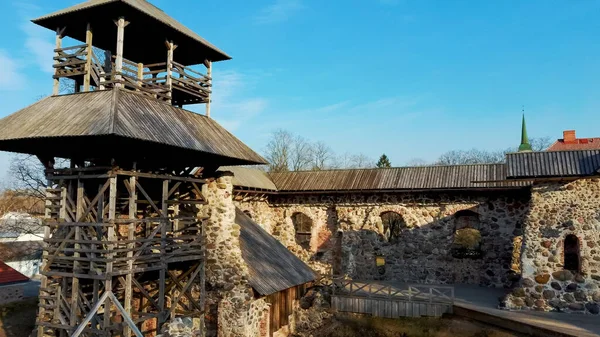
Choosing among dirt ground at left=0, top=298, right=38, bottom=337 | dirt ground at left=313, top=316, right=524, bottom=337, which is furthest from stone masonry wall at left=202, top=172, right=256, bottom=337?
dirt ground at left=0, top=298, right=38, bottom=337

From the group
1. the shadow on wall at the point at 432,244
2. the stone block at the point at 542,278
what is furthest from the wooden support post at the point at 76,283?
the stone block at the point at 542,278

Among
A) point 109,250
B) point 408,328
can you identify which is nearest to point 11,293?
point 109,250

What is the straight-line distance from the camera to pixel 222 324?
37.4 ft

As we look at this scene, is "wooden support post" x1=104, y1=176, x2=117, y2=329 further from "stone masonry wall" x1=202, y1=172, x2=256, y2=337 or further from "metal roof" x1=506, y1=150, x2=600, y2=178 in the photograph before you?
"metal roof" x1=506, y1=150, x2=600, y2=178

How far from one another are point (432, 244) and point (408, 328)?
6167 mm

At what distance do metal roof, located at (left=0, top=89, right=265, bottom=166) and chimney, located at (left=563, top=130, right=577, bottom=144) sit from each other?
29.8 meters

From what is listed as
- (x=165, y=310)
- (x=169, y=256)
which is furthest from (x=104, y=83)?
(x=165, y=310)

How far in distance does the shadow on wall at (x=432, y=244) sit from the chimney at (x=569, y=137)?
19188 millimetres

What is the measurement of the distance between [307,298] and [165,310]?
5.87 meters

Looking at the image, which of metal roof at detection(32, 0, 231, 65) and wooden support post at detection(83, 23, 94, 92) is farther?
wooden support post at detection(83, 23, 94, 92)

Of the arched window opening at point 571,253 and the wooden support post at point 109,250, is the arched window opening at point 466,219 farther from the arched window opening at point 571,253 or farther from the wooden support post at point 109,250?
the wooden support post at point 109,250

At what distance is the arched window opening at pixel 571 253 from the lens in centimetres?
1308

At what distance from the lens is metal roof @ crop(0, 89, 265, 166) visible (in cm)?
895

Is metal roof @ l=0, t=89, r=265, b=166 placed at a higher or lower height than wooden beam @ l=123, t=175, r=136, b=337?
higher
